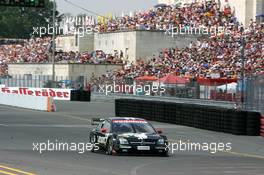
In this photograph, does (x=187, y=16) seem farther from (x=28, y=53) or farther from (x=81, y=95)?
(x=28, y=53)

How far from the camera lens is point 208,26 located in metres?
63.8

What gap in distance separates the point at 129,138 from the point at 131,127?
95 centimetres

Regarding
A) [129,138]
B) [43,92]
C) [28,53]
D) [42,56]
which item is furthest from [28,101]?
[28,53]

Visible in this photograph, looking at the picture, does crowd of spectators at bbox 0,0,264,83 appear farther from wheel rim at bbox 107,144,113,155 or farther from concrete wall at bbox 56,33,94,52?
wheel rim at bbox 107,144,113,155

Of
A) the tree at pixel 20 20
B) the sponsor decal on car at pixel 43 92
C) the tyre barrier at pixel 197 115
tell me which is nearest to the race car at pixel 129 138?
the tyre barrier at pixel 197 115

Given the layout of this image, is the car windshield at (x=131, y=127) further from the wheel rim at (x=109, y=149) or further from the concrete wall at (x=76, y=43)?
the concrete wall at (x=76, y=43)

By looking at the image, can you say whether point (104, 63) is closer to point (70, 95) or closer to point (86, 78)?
point (86, 78)

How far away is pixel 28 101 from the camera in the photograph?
51.2 metres

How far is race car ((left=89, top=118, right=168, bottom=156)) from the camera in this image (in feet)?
69.3

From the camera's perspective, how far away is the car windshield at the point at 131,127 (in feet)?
71.6

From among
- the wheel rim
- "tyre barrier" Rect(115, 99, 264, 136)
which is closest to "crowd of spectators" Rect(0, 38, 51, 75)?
"tyre barrier" Rect(115, 99, 264, 136)

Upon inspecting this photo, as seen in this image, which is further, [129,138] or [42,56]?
[42,56]

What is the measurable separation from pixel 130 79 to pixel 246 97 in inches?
1023

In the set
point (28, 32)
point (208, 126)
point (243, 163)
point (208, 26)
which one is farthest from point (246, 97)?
point (28, 32)
